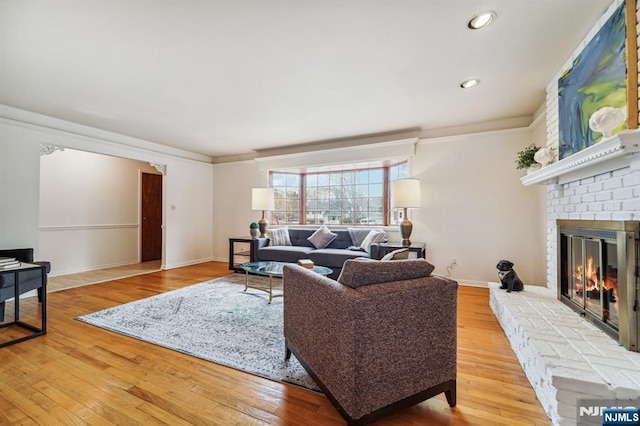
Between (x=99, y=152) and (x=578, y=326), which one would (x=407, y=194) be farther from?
(x=99, y=152)

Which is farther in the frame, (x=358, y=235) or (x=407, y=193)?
(x=358, y=235)

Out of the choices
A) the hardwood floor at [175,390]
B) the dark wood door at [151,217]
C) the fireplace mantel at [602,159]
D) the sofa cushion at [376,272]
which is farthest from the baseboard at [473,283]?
the dark wood door at [151,217]

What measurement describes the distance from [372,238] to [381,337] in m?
3.01

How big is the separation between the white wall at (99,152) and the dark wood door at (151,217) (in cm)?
118

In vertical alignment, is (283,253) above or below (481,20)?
below

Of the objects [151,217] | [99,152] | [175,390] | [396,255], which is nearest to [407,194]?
[396,255]

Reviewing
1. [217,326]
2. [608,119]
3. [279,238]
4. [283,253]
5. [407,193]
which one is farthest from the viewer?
[279,238]

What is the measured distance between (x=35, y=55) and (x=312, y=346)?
3.16 metres

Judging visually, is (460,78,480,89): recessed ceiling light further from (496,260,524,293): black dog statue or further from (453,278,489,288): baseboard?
(453,278,489,288): baseboard

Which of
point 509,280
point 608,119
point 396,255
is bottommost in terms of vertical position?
point 509,280

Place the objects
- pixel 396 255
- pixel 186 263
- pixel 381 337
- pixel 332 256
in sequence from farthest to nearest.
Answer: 1. pixel 186 263
2. pixel 332 256
3. pixel 396 255
4. pixel 381 337

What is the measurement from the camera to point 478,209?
3.92m

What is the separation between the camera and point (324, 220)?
17.6 ft

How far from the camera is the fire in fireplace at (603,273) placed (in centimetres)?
154
